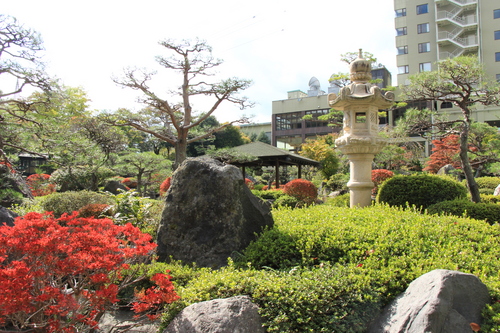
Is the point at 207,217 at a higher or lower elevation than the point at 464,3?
lower

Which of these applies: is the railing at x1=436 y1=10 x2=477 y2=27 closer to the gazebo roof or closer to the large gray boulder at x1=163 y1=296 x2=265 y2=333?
the gazebo roof

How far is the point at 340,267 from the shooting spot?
3.62 meters

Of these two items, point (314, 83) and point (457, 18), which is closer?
point (457, 18)

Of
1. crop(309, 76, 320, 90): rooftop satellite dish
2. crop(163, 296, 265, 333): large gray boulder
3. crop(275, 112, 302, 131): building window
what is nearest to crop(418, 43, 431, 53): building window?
crop(309, 76, 320, 90): rooftop satellite dish

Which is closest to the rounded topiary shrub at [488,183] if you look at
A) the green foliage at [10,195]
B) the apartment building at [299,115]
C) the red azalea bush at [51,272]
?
the red azalea bush at [51,272]

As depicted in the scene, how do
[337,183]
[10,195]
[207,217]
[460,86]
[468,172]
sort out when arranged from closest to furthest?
[207,217], [468,172], [10,195], [460,86], [337,183]

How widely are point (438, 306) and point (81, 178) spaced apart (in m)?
15.8

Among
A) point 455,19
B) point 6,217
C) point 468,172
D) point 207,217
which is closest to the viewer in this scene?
point 207,217

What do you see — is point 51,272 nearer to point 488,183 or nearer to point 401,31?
point 488,183

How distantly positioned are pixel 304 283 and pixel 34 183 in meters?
18.3

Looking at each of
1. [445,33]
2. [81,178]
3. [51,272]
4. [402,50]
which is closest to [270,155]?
[81,178]

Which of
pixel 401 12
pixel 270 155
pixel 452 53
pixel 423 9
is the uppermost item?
pixel 401 12

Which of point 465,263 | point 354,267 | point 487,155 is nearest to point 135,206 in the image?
point 354,267

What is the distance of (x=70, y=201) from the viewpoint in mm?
9523
